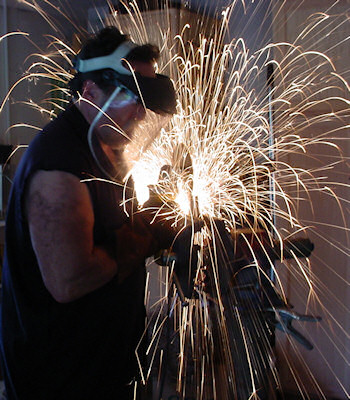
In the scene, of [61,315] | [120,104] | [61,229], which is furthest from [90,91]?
[61,315]

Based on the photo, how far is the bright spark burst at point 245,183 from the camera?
1.59m

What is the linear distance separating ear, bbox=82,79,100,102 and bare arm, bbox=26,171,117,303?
0.28m

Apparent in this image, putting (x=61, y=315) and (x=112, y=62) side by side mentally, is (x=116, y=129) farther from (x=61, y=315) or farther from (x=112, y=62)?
(x=61, y=315)

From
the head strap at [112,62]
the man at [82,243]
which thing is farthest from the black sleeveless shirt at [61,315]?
the head strap at [112,62]

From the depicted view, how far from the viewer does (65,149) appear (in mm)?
1193

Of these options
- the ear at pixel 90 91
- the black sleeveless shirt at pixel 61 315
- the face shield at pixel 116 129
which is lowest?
the black sleeveless shirt at pixel 61 315

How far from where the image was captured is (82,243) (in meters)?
1.16

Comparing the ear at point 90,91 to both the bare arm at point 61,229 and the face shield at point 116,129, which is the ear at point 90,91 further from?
the bare arm at point 61,229

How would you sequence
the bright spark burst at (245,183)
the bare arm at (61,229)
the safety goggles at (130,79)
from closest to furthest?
the bare arm at (61,229)
the safety goggles at (130,79)
the bright spark burst at (245,183)

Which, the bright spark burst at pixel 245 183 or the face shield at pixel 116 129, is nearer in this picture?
the face shield at pixel 116 129

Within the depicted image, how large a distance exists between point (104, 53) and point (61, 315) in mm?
708

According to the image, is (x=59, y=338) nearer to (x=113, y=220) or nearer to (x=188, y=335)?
(x=113, y=220)

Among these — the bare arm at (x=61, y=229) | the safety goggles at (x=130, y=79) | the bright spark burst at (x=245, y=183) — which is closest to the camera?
the bare arm at (x=61, y=229)

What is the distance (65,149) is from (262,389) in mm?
1344
